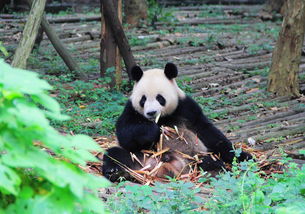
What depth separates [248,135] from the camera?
21.2ft

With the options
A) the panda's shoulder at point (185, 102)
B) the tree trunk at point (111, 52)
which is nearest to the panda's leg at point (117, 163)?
the panda's shoulder at point (185, 102)

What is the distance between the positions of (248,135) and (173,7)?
33.9 ft

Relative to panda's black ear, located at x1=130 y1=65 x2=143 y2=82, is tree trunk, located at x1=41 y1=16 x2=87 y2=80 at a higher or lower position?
lower

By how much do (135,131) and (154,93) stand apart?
395mm

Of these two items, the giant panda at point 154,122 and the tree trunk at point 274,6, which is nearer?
the giant panda at point 154,122

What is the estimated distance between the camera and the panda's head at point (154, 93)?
17.1ft

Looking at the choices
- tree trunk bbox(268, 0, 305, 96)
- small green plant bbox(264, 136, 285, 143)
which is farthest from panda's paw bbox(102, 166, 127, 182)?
tree trunk bbox(268, 0, 305, 96)

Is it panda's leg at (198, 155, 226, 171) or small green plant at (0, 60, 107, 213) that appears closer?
small green plant at (0, 60, 107, 213)

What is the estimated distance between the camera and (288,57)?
8.41 metres

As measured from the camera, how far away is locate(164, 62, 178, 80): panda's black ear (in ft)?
17.5

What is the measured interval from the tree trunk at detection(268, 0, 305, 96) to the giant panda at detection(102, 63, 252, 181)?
10.2 feet

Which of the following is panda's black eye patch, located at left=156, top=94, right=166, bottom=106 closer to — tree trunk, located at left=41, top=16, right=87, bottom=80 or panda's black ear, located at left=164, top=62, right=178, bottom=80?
panda's black ear, located at left=164, top=62, right=178, bottom=80

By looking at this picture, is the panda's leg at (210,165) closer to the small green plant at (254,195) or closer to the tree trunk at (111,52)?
the small green plant at (254,195)

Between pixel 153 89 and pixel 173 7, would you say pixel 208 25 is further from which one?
pixel 153 89
